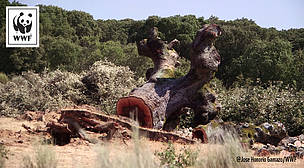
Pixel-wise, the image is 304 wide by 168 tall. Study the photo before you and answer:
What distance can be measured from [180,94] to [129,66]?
927 cm

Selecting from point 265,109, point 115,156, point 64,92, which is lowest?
point 115,156

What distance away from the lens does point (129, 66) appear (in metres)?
16.9

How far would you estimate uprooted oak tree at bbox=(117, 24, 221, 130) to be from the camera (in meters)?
7.24

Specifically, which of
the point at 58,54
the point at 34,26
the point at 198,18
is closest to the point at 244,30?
the point at 198,18

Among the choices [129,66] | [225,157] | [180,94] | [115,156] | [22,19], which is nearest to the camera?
[115,156]

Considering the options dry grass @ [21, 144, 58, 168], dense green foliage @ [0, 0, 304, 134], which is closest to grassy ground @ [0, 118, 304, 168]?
dry grass @ [21, 144, 58, 168]

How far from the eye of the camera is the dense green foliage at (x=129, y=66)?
32.1ft

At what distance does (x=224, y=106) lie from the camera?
9805 millimetres

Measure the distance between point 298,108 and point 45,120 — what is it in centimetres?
640

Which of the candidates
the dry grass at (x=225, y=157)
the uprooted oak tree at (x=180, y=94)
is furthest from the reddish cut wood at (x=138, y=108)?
the dry grass at (x=225, y=157)

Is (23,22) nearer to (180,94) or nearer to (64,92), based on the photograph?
(64,92)

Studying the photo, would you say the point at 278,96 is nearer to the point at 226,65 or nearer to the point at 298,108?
the point at 298,108

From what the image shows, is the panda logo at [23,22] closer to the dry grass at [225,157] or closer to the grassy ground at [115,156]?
the grassy ground at [115,156]

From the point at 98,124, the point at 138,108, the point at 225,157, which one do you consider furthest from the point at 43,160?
the point at 138,108
